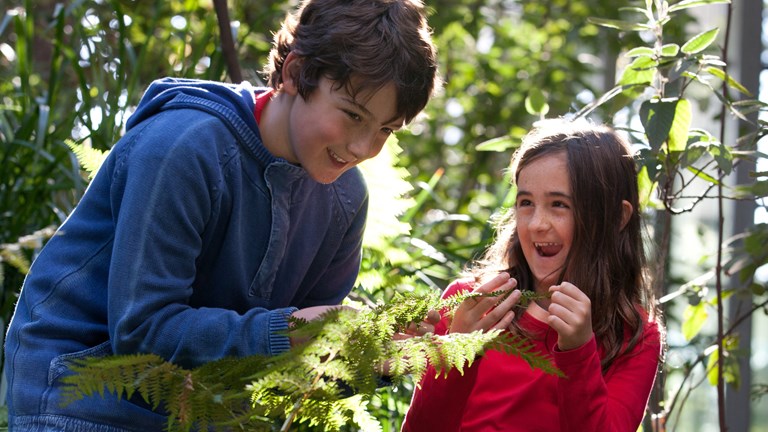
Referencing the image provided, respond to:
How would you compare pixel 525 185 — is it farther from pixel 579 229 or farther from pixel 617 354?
pixel 617 354

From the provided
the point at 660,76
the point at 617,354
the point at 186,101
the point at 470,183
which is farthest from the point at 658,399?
the point at 470,183

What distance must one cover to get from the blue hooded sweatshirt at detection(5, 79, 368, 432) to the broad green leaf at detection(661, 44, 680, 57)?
3.10 ft

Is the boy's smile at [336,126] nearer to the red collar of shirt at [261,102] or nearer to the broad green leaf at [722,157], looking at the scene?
the red collar of shirt at [261,102]

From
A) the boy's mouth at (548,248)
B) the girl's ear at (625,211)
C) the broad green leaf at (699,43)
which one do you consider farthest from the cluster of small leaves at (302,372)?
the broad green leaf at (699,43)

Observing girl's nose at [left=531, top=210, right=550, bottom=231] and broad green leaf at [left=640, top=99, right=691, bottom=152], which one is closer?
girl's nose at [left=531, top=210, right=550, bottom=231]

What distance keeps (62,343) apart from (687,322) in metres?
1.80

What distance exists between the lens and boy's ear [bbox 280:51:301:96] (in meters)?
1.82

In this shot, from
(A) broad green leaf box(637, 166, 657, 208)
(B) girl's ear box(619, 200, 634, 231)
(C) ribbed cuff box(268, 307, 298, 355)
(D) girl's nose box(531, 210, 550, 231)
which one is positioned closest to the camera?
(C) ribbed cuff box(268, 307, 298, 355)

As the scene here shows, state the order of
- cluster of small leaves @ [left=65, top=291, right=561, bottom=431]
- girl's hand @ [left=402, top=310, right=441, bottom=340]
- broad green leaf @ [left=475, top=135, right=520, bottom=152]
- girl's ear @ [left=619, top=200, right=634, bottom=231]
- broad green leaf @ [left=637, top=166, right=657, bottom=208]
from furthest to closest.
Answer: broad green leaf @ [left=475, top=135, right=520, bottom=152]
broad green leaf @ [left=637, top=166, right=657, bottom=208]
girl's ear @ [left=619, top=200, right=634, bottom=231]
girl's hand @ [left=402, top=310, right=441, bottom=340]
cluster of small leaves @ [left=65, top=291, right=561, bottom=431]

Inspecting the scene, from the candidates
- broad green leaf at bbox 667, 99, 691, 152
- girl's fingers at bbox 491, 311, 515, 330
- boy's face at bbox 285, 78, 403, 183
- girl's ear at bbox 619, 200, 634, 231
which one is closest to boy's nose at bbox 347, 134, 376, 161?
boy's face at bbox 285, 78, 403, 183

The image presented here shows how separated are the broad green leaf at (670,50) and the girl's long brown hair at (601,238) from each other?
0.74ft

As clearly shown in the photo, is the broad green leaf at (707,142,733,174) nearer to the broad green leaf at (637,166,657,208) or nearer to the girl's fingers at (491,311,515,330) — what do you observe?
the broad green leaf at (637,166,657,208)

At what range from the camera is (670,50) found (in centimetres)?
227

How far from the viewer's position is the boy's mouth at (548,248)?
6.66ft
